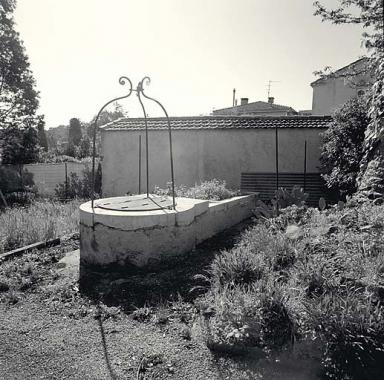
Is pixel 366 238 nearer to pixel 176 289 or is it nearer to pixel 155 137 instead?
pixel 176 289

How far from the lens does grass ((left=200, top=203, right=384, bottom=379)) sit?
254 cm

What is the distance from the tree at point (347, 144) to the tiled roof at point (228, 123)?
1822mm

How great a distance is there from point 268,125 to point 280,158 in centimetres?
126

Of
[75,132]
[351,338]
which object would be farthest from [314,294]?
[75,132]

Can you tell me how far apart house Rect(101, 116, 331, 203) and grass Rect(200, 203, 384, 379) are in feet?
24.3

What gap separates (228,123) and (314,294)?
9.96 meters

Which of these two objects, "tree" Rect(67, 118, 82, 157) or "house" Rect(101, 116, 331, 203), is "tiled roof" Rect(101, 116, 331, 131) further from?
"tree" Rect(67, 118, 82, 157)

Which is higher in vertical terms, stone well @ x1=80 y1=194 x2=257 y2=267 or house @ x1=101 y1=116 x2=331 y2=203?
house @ x1=101 y1=116 x2=331 y2=203

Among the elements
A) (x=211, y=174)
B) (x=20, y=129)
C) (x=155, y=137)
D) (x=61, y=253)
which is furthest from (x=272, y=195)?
(x=20, y=129)

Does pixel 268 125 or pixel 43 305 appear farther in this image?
pixel 268 125

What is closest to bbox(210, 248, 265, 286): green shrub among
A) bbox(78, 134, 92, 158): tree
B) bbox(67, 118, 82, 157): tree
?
bbox(78, 134, 92, 158): tree

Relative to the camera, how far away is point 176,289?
157 inches

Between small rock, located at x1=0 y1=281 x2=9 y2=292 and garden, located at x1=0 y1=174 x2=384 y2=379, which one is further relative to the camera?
small rock, located at x1=0 y1=281 x2=9 y2=292

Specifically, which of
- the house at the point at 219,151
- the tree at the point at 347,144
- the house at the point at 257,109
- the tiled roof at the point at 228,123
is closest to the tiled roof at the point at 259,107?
the house at the point at 257,109
